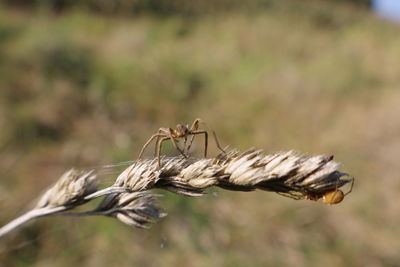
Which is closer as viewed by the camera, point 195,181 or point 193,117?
point 195,181

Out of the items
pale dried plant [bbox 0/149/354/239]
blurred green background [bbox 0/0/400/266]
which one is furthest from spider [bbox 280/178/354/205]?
blurred green background [bbox 0/0/400/266]

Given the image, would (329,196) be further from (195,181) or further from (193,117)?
(193,117)

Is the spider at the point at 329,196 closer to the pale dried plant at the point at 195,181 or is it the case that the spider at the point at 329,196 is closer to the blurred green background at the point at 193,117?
the pale dried plant at the point at 195,181

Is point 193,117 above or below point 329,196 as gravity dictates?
below

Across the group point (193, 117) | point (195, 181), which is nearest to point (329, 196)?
point (195, 181)

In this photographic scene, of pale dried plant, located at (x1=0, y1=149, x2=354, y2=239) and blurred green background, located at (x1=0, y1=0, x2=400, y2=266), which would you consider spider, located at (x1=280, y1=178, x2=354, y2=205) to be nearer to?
pale dried plant, located at (x1=0, y1=149, x2=354, y2=239)

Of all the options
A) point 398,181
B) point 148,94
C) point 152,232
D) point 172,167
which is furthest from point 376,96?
point 172,167

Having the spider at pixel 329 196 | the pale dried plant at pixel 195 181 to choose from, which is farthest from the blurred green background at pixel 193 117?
the spider at pixel 329 196
